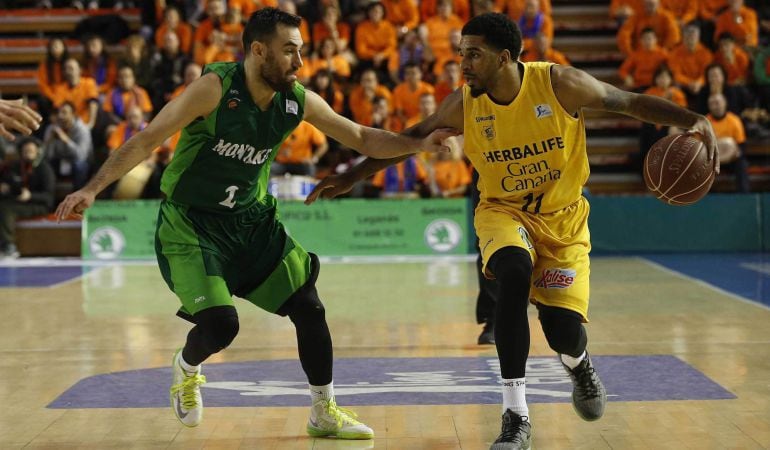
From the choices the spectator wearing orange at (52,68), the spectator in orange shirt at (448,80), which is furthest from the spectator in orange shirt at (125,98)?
the spectator in orange shirt at (448,80)

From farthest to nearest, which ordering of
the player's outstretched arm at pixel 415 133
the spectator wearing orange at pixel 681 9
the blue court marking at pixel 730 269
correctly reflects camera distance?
the spectator wearing orange at pixel 681 9, the blue court marking at pixel 730 269, the player's outstretched arm at pixel 415 133

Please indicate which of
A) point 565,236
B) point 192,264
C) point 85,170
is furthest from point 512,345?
point 85,170

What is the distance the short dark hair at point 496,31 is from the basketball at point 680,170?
0.88m

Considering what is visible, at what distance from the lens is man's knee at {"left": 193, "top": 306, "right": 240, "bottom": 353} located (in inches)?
195

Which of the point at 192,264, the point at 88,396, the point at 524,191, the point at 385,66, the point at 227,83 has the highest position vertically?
the point at 385,66

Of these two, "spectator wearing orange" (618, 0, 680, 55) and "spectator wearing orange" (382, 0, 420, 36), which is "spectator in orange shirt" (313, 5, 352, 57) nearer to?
"spectator wearing orange" (382, 0, 420, 36)

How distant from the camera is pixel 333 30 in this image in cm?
1695

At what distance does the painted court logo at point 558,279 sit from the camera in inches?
200

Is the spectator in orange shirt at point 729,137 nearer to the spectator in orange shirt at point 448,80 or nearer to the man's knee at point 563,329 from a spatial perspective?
the spectator in orange shirt at point 448,80

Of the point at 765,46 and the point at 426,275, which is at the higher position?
the point at 765,46

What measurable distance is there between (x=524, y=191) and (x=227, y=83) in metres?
1.42

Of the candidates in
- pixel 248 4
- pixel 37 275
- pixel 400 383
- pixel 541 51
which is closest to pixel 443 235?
pixel 541 51

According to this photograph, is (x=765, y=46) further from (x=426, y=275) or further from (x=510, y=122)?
(x=510, y=122)

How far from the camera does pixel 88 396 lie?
6.10 metres
